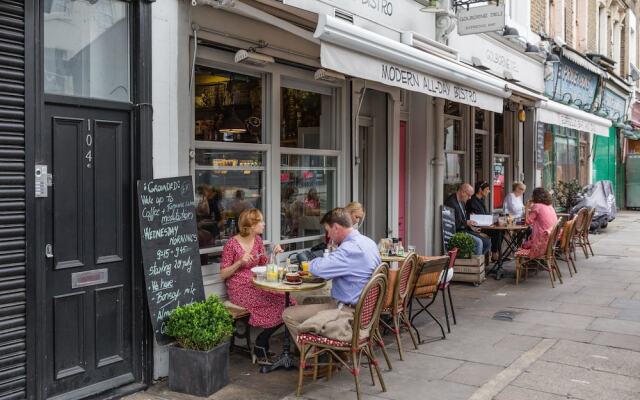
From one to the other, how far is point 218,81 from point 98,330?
2.82 m

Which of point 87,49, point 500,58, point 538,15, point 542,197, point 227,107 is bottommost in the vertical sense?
point 542,197

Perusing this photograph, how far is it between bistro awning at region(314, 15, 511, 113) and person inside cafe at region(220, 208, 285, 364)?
166 centimetres

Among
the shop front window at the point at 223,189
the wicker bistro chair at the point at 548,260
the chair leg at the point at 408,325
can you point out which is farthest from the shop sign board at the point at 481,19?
the chair leg at the point at 408,325

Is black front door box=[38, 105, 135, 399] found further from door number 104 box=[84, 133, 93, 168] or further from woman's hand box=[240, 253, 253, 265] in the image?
woman's hand box=[240, 253, 253, 265]

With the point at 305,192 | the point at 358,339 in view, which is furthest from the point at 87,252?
the point at 305,192

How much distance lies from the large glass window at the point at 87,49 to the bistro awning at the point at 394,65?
1585mm

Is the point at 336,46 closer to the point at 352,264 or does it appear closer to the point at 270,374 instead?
the point at 352,264

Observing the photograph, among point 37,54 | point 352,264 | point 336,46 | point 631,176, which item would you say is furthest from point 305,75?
point 631,176

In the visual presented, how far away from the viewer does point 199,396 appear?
5.07 metres

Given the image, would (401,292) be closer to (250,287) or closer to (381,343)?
(381,343)

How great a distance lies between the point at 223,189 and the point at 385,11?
145 inches

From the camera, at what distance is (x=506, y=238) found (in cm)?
1150

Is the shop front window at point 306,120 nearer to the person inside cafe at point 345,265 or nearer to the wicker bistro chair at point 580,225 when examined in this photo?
the person inside cafe at point 345,265

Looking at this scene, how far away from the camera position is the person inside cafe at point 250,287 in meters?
6.04
